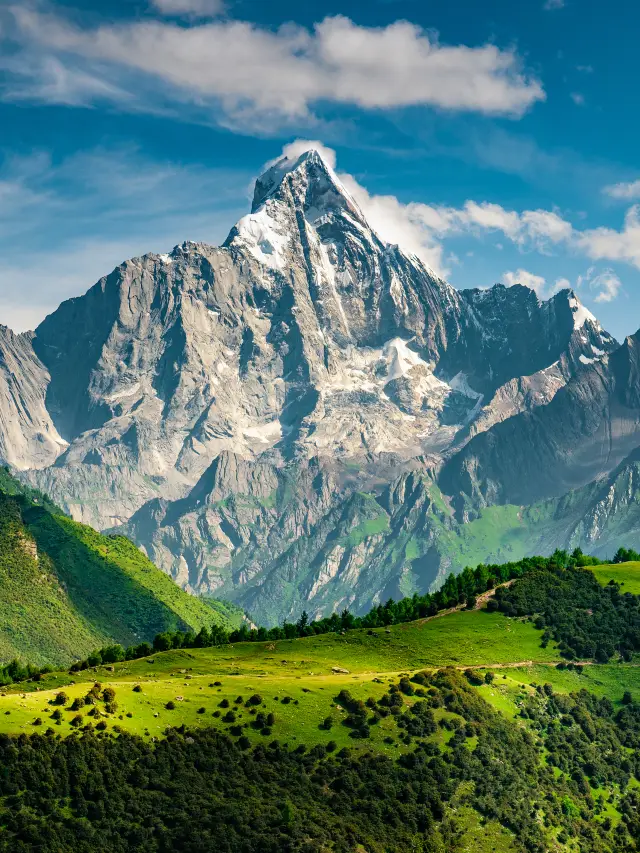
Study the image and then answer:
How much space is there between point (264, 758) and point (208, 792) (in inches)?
600

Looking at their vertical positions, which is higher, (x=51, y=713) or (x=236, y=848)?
(x=51, y=713)

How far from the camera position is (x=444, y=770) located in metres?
198

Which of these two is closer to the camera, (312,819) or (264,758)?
(312,819)

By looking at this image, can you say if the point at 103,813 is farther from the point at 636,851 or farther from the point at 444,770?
the point at 636,851

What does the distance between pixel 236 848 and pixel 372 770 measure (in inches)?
1377

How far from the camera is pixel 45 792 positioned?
16588 centimetres

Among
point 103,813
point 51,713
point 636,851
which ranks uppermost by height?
point 51,713

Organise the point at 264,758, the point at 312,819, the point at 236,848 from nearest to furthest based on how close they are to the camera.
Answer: the point at 236,848, the point at 312,819, the point at 264,758

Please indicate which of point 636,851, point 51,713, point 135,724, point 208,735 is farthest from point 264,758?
point 636,851

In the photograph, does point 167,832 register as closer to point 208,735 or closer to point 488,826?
point 208,735

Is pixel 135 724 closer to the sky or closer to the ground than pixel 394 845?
closer to the sky

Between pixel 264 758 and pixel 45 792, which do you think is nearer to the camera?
pixel 45 792

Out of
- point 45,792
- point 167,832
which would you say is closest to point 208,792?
point 167,832

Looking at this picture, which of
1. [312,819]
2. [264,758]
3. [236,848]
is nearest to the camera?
[236,848]
